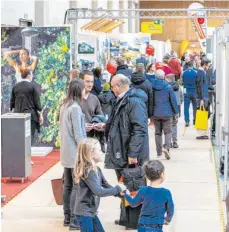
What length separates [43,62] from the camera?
1405 centimetres

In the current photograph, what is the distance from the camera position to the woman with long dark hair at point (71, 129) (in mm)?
7531

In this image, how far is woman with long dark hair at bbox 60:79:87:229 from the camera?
7531 millimetres

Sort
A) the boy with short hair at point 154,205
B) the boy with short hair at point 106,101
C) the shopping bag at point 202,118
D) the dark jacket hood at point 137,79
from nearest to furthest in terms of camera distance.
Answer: the boy with short hair at point 154,205 → the dark jacket hood at point 137,79 → the boy with short hair at point 106,101 → the shopping bag at point 202,118

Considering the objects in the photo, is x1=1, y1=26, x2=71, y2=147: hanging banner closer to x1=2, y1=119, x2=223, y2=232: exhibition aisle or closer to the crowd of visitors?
x1=2, y1=119, x2=223, y2=232: exhibition aisle

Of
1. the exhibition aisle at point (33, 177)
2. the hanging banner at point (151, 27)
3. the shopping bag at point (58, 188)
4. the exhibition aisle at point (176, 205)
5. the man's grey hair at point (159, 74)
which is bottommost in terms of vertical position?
the exhibition aisle at point (176, 205)

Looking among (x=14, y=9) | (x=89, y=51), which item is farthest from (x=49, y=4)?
(x=14, y=9)

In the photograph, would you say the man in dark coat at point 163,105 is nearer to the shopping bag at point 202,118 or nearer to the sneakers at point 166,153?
the sneakers at point 166,153

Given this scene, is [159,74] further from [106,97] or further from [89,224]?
[89,224]

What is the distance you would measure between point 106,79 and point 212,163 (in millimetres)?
7122

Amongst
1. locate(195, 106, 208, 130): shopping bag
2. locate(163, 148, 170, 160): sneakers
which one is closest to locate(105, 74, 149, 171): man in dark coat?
locate(163, 148, 170, 160): sneakers

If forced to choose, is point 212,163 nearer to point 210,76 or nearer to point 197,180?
point 197,180

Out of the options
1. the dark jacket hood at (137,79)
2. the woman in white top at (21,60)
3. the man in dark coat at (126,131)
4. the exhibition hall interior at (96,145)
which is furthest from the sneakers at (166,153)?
the man in dark coat at (126,131)

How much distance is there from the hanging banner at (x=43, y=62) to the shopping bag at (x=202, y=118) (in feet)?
10.9

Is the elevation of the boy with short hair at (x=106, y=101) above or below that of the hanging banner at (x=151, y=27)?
below
